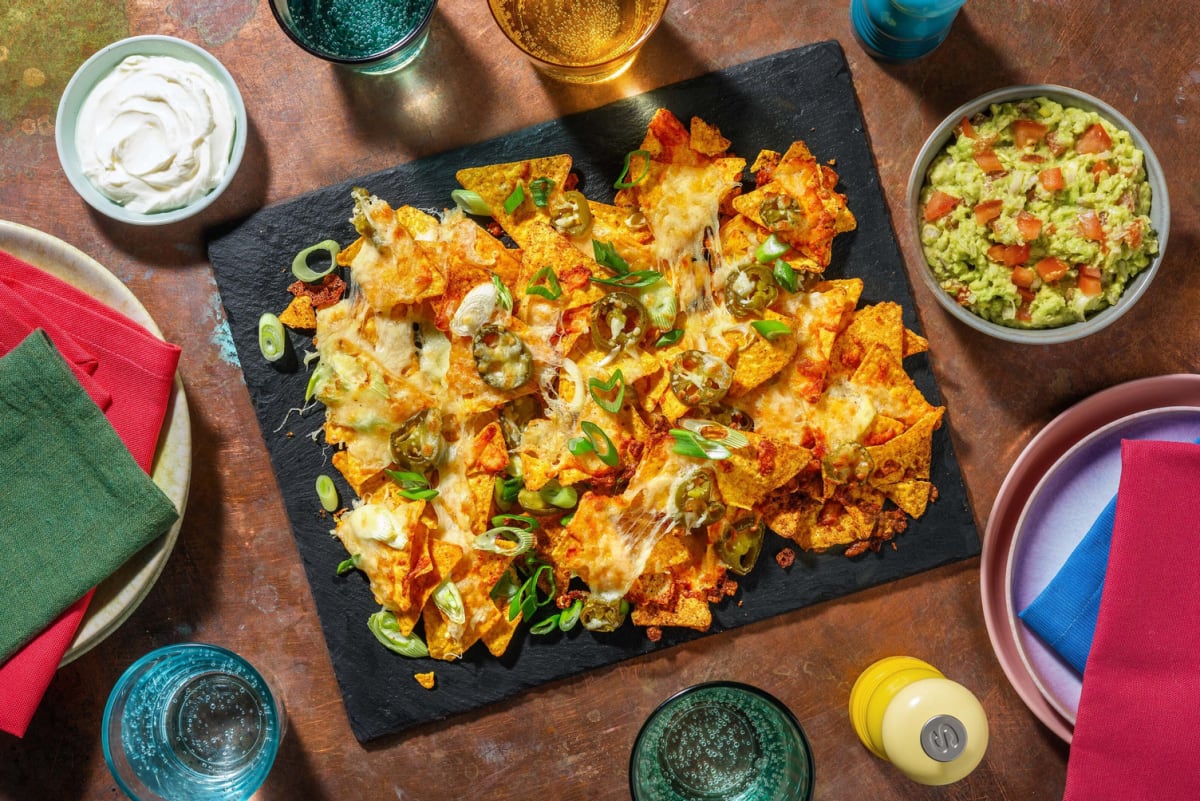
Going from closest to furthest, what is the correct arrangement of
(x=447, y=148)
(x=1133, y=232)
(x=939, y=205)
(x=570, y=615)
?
1. (x=1133, y=232)
2. (x=939, y=205)
3. (x=570, y=615)
4. (x=447, y=148)

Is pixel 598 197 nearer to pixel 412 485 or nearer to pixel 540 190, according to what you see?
pixel 540 190

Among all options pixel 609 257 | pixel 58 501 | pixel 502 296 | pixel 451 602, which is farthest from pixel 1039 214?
pixel 58 501

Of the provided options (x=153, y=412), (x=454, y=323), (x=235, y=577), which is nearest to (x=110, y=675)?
(x=235, y=577)

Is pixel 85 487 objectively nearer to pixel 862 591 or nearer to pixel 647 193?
pixel 647 193

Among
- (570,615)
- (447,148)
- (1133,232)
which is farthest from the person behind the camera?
(447,148)

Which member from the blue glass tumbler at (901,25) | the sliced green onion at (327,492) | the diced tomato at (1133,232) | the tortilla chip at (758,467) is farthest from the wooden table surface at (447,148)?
the tortilla chip at (758,467)

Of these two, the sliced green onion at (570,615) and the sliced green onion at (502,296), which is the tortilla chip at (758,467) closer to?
the sliced green onion at (570,615)
